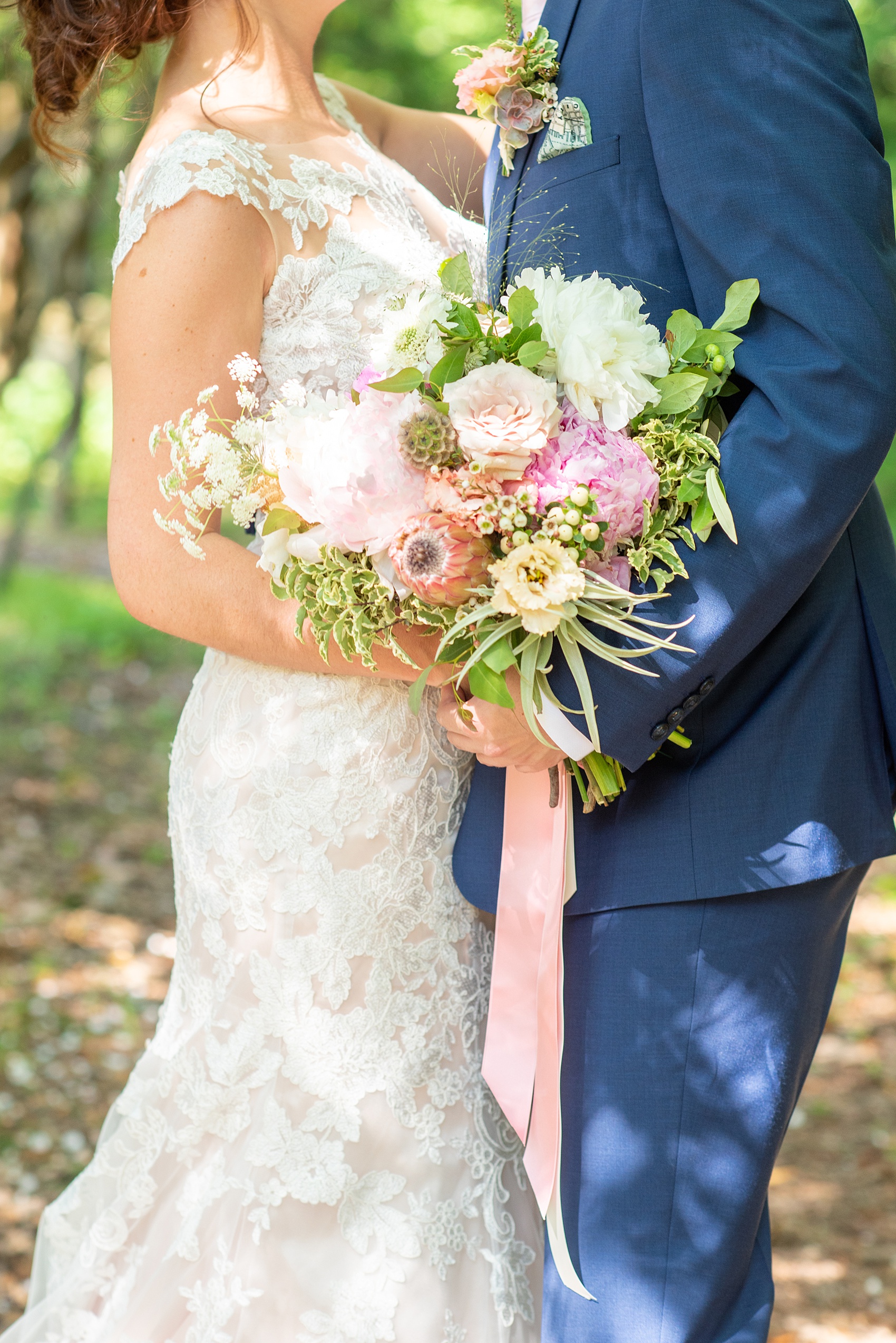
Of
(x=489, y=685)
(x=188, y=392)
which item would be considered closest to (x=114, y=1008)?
(x=188, y=392)

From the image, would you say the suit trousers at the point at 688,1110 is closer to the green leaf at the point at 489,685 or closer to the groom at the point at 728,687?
the groom at the point at 728,687

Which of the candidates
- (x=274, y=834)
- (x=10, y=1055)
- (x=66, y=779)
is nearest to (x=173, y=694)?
(x=66, y=779)

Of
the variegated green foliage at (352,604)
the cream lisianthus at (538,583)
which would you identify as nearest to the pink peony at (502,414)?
the cream lisianthus at (538,583)

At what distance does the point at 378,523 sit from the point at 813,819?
0.79 m

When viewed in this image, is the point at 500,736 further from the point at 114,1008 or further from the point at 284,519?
the point at 114,1008

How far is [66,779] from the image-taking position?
7.06 m

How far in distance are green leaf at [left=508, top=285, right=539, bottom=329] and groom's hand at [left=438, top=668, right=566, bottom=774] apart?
0.50 meters

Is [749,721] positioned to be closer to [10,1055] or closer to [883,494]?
[10,1055]

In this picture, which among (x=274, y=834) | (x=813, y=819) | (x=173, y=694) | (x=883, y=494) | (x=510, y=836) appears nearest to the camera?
(x=813, y=819)

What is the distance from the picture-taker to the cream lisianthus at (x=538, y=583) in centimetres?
153

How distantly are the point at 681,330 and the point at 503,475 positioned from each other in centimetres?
35

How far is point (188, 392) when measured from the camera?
2.00 meters

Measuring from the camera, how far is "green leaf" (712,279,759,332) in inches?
64.9

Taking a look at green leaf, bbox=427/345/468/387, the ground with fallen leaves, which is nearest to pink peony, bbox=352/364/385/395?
green leaf, bbox=427/345/468/387
